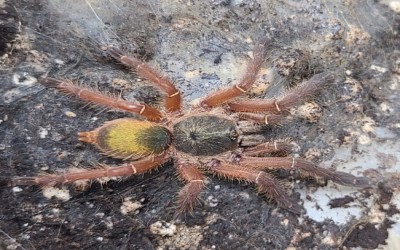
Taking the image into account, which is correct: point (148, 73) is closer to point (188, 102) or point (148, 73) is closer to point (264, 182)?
point (188, 102)

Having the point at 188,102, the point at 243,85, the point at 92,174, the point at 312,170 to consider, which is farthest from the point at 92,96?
the point at 312,170

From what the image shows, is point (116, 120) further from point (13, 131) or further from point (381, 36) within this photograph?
point (381, 36)

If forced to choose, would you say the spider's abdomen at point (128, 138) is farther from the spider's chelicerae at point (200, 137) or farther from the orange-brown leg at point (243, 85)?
the orange-brown leg at point (243, 85)

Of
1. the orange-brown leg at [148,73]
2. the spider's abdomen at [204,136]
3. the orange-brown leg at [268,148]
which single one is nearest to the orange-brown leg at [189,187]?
the spider's abdomen at [204,136]

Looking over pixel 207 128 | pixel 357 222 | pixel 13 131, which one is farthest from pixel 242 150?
pixel 13 131

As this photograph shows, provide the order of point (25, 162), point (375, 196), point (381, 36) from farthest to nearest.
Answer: point (381, 36)
point (375, 196)
point (25, 162)

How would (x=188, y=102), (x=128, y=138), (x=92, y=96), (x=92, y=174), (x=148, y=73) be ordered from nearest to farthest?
(x=92, y=174) → (x=128, y=138) → (x=92, y=96) → (x=148, y=73) → (x=188, y=102)

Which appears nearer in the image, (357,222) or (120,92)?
(357,222)

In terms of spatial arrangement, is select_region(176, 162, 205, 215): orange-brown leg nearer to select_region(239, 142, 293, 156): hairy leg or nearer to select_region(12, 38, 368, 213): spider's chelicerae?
select_region(12, 38, 368, 213): spider's chelicerae
